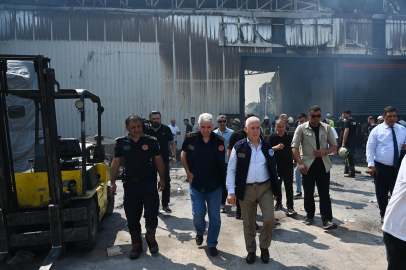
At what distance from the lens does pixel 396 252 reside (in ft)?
7.23

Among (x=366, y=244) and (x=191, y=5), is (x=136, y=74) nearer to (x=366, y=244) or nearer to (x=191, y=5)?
(x=191, y=5)

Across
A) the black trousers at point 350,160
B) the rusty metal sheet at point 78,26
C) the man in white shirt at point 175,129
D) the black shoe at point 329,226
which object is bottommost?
the black shoe at point 329,226

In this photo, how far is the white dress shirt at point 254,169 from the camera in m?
3.64

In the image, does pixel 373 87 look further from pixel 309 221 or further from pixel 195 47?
pixel 309 221

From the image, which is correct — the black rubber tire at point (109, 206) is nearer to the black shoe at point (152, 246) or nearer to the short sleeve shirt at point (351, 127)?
the black shoe at point (152, 246)

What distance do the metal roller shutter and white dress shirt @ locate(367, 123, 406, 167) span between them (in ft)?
41.5

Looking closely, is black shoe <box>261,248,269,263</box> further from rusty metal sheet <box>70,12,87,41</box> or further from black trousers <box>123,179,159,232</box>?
rusty metal sheet <box>70,12,87,41</box>

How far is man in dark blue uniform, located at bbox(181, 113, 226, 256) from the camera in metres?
3.99

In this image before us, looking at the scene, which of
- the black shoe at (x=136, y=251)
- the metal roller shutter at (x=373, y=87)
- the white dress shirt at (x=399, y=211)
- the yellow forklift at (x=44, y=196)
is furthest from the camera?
the metal roller shutter at (x=373, y=87)

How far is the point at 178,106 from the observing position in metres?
15.3

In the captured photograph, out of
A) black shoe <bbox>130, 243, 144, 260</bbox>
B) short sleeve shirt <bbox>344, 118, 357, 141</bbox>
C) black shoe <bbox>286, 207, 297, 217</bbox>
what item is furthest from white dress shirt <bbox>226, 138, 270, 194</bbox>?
short sleeve shirt <bbox>344, 118, 357, 141</bbox>

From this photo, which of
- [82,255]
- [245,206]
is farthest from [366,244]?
[82,255]

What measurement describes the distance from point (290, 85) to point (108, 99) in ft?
44.6

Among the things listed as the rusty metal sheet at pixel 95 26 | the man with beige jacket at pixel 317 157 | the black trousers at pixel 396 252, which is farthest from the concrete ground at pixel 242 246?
the rusty metal sheet at pixel 95 26
